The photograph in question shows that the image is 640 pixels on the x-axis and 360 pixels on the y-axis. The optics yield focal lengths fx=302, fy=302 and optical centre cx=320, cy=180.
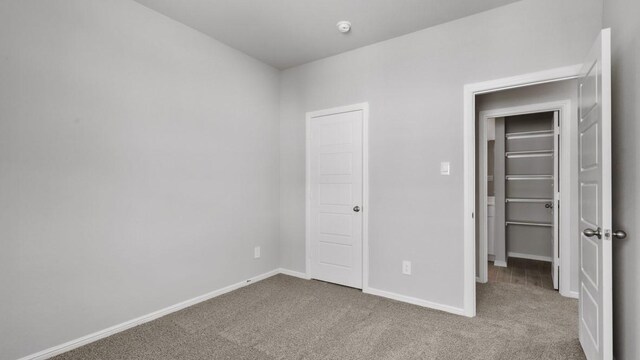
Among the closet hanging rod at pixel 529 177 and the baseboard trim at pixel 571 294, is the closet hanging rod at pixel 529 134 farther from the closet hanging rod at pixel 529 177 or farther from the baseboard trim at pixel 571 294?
the baseboard trim at pixel 571 294

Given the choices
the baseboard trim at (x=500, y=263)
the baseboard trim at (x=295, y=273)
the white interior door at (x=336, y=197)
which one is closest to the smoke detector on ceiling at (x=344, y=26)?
the white interior door at (x=336, y=197)

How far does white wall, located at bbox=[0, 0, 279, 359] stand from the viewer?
196 centimetres

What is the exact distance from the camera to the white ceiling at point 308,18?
8.39ft

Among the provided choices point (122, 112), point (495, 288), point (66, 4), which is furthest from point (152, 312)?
point (495, 288)

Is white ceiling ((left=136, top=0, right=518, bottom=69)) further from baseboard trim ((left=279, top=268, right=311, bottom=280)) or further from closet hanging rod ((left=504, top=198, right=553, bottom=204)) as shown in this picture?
closet hanging rod ((left=504, top=198, right=553, bottom=204))

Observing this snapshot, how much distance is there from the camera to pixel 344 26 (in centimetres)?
287

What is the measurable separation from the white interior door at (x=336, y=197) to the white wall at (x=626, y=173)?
6.66 feet

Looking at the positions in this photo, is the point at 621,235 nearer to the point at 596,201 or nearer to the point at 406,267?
the point at 596,201

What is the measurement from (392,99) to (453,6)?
940 mm

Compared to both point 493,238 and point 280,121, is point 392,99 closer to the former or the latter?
point 280,121

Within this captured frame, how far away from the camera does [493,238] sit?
4.70 m

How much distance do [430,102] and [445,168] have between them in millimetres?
656

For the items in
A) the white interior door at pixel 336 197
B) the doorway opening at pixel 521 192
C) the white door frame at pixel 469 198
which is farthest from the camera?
the doorway opening at pixel 521 192

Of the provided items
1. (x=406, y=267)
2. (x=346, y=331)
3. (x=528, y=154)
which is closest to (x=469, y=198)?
(x=406, y=267)
